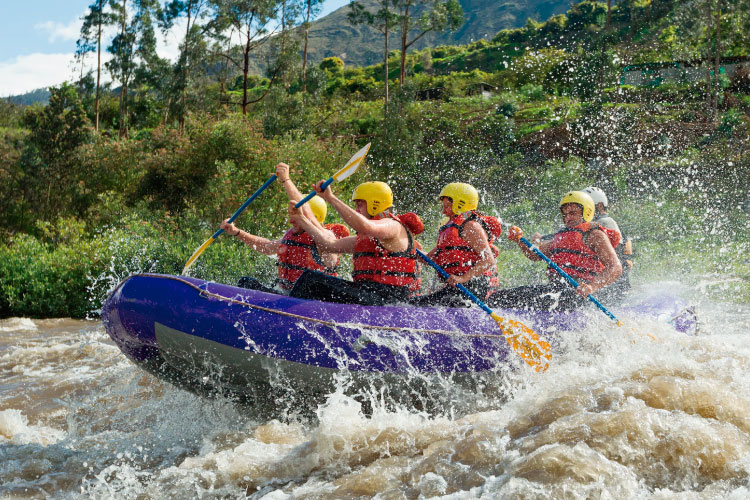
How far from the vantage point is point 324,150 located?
51.4ft

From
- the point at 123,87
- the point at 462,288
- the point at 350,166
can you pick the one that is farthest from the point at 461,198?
the point at 123,87

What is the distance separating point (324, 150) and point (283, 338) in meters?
11.6

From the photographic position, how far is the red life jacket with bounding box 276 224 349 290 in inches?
228

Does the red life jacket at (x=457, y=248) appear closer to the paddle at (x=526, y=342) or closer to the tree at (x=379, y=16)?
the paddle at (x=526, y=342)

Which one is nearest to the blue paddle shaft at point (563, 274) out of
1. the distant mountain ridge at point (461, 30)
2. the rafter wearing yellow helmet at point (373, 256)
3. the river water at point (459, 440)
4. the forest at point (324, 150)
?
the river water at point (459, 440)

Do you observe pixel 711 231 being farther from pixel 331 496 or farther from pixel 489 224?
pixel 331 496

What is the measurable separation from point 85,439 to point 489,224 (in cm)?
350

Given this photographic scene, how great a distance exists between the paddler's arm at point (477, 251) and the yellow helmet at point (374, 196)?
0.76m

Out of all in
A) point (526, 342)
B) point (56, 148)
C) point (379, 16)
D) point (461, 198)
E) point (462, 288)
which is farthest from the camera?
point (379, 16)

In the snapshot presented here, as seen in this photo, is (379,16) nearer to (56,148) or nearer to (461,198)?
(56,148)

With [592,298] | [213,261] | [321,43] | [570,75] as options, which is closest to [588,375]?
[592,298]

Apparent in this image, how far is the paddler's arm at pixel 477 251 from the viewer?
5363mm

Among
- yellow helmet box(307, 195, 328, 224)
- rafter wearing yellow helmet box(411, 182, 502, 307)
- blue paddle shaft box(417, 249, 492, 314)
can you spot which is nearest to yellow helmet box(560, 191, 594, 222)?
rafter wearing yellow helmet box(411, 182, 502, 307)

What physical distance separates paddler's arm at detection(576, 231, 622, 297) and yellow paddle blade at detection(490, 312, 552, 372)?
1167 mm
